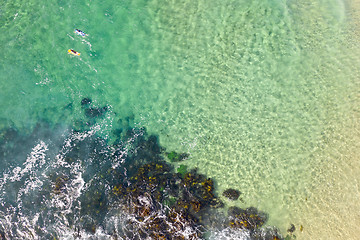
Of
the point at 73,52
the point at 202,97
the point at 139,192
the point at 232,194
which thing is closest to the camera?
the point at 232,194

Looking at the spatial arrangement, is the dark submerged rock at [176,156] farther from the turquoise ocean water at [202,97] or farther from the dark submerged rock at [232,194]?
the dark submerged rock at [232,194]

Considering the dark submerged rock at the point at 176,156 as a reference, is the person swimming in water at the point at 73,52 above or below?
above

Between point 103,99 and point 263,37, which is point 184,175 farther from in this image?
point 263,37

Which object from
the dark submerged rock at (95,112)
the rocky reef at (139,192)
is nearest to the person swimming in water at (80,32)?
the rocky reef at (139,192)

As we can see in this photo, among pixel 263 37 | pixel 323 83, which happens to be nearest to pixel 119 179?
pixel 263 37

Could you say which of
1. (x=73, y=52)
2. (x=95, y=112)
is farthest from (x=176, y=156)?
(x=73, y=52)

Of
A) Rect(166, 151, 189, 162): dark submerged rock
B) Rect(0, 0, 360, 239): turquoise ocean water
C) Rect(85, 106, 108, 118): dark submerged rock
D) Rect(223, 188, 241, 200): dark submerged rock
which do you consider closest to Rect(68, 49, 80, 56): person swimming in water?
Rect(0, 0, 360, 239): turquoise ocean water

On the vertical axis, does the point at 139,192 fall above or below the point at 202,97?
below

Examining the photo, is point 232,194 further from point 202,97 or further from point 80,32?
point 80,32
